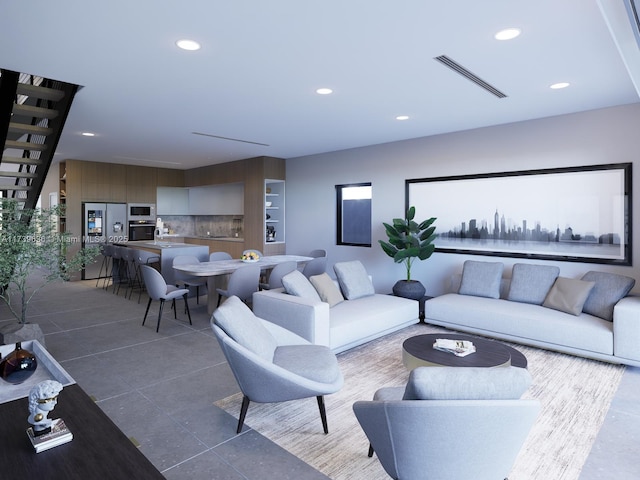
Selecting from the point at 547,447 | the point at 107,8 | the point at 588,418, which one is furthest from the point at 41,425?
the point at 588,418

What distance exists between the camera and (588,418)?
2.79m

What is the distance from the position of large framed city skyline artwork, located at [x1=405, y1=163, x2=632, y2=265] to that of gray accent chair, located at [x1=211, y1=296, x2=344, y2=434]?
364 centimetres

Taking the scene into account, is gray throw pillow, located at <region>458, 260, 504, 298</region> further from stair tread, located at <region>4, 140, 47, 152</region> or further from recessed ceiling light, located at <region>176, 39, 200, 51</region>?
stair tread, located at <region>4, 140, 47, 152</region>

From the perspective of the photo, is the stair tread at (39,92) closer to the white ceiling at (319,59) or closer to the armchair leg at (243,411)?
the white ceiling at (319,59)

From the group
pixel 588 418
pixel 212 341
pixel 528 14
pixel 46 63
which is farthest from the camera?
pixel 212 341

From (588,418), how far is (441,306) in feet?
7.06

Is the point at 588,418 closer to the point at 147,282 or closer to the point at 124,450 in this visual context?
the point at 124,450

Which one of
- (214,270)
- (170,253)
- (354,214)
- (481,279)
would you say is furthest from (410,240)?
(170,253)

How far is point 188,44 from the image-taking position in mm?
2863

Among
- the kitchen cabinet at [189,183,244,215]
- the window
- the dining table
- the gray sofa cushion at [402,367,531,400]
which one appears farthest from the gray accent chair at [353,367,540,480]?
the kitchen cabinet at [189,183,244,215]

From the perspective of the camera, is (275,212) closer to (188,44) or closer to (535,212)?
(535,212)

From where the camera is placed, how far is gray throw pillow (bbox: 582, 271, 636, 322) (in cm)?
404

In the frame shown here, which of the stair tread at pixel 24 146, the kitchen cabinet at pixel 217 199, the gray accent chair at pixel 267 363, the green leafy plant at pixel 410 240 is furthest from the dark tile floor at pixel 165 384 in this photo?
the kitchen cabinet at pixel 217 199

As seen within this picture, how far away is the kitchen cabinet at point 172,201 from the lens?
9.91 metres
